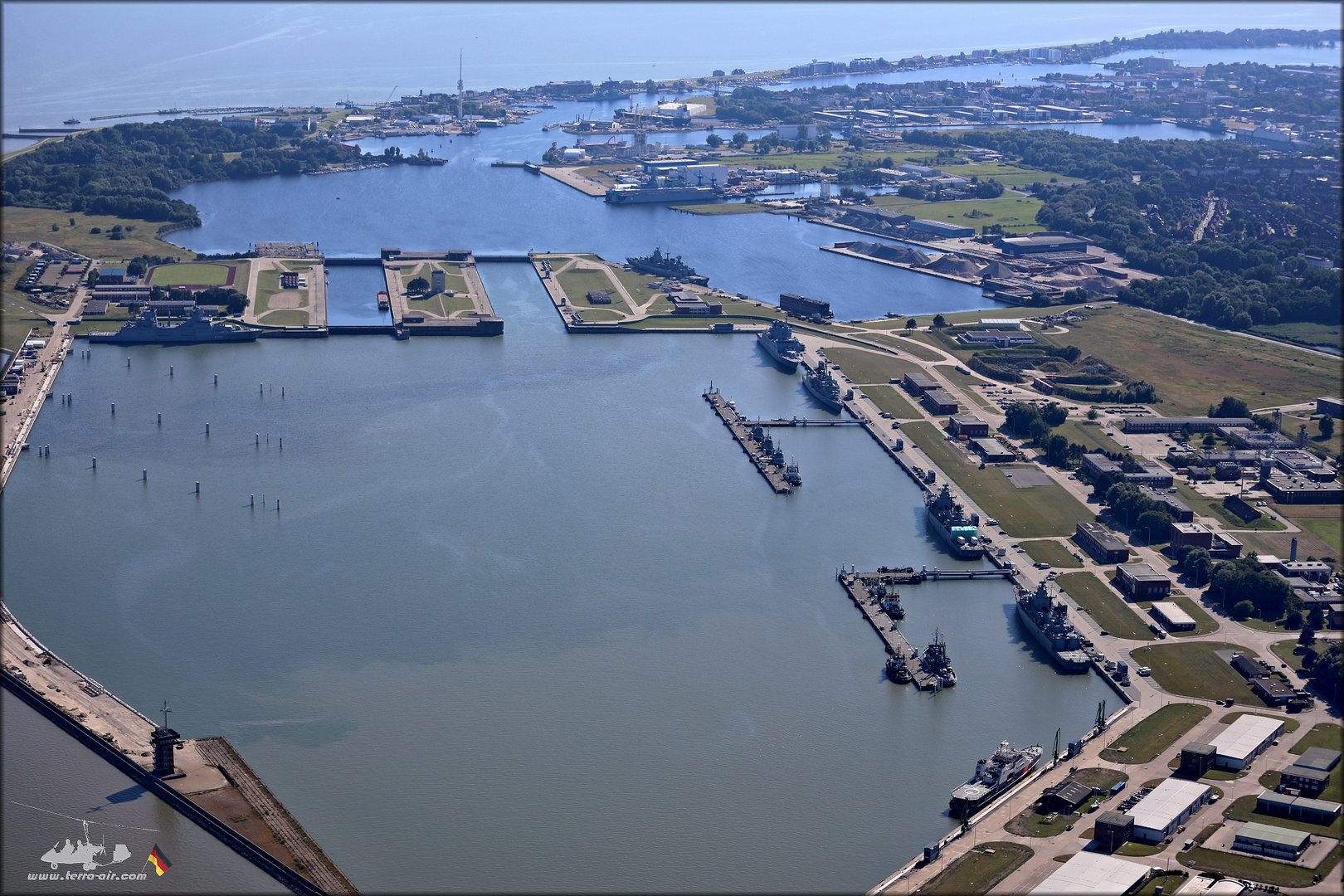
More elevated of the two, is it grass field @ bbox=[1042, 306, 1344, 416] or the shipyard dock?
grass field @ bbox=[1042, 306, 1344, 416]

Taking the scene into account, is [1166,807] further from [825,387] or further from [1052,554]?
[825,387]

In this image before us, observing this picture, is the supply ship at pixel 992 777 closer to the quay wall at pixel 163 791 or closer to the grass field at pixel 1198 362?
the quay wall at pixel 163 791

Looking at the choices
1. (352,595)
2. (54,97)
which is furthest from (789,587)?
(54,97)

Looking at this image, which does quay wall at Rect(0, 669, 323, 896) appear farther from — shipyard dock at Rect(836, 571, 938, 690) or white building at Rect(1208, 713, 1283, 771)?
white building at Rect(1208, 713, 1283, 771)

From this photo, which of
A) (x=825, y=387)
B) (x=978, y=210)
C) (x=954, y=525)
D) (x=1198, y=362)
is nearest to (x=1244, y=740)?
(x=954, y=525)

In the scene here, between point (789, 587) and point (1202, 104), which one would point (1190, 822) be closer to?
point (789, 587)

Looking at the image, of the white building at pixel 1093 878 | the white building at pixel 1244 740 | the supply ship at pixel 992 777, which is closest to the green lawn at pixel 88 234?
the supply ship at pixel 992 777

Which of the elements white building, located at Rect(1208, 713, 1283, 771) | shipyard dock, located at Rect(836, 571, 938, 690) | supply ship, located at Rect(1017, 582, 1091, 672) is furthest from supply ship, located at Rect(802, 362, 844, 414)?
white building, located at Rect(1208, 713, 1283, 771)
